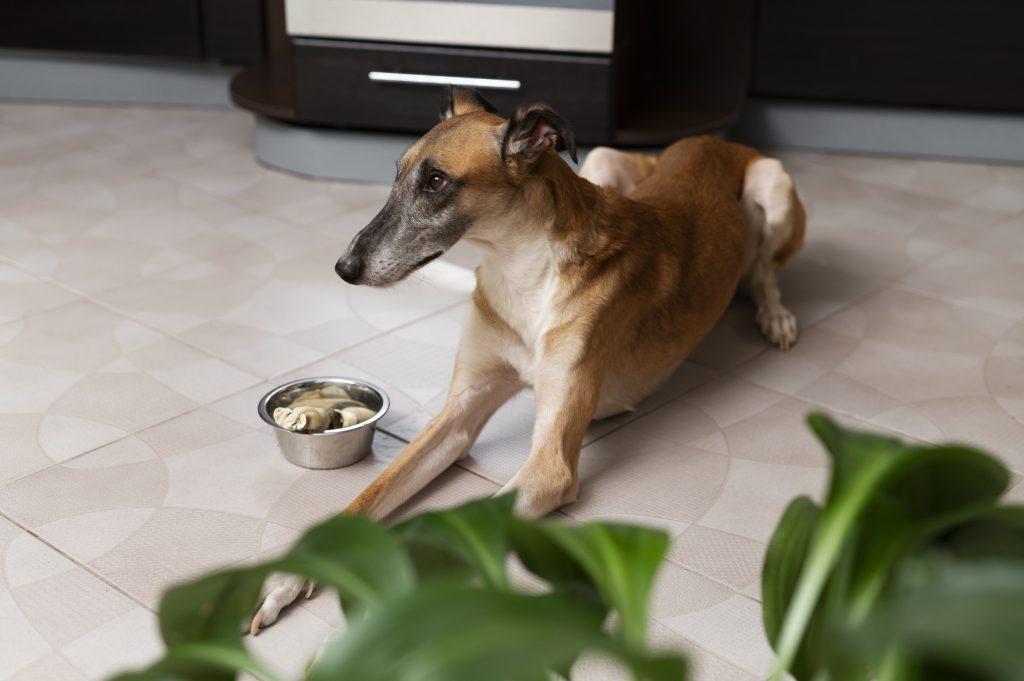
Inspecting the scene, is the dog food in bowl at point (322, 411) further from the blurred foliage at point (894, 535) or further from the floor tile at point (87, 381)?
the blurred foliage at point (894, 535)

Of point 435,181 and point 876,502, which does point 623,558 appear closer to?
point 876,502

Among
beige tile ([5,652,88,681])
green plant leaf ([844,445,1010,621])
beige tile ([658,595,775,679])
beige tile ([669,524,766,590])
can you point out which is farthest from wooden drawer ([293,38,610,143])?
green plant leaf ([844,445,1010,621])

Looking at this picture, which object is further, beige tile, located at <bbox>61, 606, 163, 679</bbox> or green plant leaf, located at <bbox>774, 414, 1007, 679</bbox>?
beige tile, located at <bbox>61, 606, 163, 679</bbox>

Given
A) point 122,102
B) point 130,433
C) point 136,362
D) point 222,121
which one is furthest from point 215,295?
point 122,102

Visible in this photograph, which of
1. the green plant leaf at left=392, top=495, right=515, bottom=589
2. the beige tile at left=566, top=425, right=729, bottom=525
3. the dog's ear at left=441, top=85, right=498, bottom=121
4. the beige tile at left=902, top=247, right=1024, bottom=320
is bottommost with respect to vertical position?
the beige tile at left=566, top=425, right=729, bottom=525

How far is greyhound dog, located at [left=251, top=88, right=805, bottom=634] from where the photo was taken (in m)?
1.95

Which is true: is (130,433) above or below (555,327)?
below

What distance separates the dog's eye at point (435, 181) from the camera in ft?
6.36

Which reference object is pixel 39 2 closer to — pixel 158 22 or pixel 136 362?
pixel 158 22

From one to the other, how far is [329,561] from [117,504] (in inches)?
54.4

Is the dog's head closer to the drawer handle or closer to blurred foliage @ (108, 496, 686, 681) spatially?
blurred foliage @ (108, 496, 686, 681)

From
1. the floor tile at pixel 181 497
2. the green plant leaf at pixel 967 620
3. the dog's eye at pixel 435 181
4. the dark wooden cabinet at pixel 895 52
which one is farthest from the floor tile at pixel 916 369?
the green plant leaf at pixel 967 620

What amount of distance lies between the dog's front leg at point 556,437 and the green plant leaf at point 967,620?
1.28 m

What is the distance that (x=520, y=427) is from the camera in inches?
92.4
